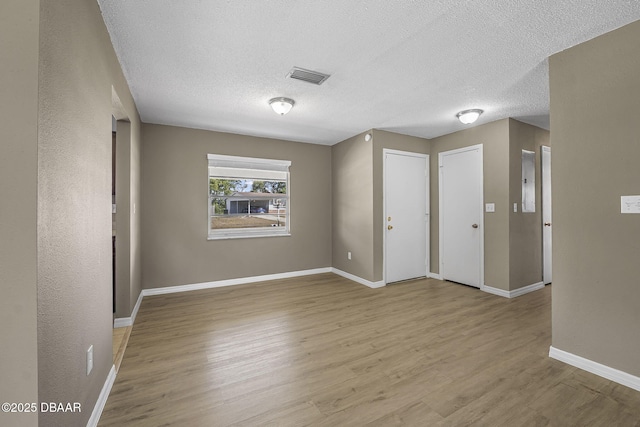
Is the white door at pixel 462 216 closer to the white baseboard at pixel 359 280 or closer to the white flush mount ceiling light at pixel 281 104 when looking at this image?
the white baseboard at pixel 359 280

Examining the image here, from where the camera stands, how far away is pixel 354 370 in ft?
7.00

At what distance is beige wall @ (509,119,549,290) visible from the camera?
3803 mm

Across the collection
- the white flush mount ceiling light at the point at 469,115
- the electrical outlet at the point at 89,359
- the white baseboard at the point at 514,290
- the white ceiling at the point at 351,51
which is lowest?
the white baseboard at the point at 514,290

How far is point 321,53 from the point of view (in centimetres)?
225

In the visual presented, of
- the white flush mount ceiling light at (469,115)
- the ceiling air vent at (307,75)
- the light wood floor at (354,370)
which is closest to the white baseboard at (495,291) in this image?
the light wood floor at (354,370)

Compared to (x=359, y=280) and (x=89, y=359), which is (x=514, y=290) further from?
(x=89, y=359)

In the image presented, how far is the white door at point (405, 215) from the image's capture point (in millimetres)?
4508

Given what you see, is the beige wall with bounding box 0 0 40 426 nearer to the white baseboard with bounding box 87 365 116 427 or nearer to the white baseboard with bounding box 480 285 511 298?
the white baseboard with bounding box 87 365 116 427

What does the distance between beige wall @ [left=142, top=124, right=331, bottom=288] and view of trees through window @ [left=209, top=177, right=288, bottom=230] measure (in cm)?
18

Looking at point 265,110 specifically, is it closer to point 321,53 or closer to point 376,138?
point 321,53

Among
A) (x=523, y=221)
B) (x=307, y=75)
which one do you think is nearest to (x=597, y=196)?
(x=523, y=221)

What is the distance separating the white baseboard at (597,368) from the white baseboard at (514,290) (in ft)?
5.23

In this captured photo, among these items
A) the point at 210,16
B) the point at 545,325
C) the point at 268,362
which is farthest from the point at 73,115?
the point at 545,325

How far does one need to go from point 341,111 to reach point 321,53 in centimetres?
136
